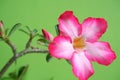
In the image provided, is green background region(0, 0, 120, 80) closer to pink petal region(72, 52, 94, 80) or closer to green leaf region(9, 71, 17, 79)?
green leaf region(9, 71, 17, 79)

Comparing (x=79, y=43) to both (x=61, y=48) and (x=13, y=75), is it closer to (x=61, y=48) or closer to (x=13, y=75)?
(x=61, y=48)

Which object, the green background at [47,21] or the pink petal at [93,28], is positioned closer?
the pink petal at [93,28]

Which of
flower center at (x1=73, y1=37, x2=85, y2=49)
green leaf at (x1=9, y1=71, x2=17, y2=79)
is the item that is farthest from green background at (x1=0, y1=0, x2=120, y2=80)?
flower center at (x1=73, y1=37, x2=85, y2=49)

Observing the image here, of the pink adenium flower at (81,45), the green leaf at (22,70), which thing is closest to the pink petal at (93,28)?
the pink adenium flower at (81,45)

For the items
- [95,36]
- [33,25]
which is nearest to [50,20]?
[33,25]

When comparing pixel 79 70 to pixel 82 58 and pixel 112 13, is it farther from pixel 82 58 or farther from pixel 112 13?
pixel 112 13

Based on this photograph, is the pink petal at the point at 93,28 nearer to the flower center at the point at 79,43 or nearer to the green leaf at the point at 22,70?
the flower center at the point at 79,43
